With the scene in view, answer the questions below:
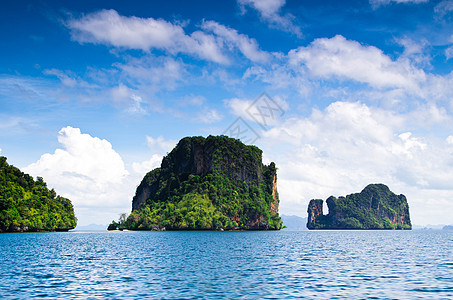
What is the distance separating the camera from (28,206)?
14388 centimetres

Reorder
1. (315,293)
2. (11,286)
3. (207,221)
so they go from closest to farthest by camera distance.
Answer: (315,293) < (11,286) < (207,221)

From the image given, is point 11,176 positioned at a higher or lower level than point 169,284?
higher

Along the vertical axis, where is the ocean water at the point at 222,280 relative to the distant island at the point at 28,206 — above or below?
below

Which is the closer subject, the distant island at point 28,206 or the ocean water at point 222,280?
the ocean water at point 222,280

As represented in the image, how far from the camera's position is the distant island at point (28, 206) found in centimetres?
12562

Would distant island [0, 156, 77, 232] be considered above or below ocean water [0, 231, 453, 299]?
above

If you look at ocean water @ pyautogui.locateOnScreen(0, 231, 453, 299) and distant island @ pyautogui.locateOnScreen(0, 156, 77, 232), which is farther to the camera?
distant island @ pyautogui.locateOnScreen(0, 156, 77, 232)

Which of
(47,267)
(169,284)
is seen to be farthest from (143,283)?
(47,267)

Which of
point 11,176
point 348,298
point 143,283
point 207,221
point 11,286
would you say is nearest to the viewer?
point 348,298

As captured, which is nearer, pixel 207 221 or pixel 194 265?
pixel 194 265

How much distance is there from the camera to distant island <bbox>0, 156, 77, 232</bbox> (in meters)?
126

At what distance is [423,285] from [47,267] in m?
34.5

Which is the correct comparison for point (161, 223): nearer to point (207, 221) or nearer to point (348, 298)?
point (207, 221)

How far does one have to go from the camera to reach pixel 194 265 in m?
41.2
